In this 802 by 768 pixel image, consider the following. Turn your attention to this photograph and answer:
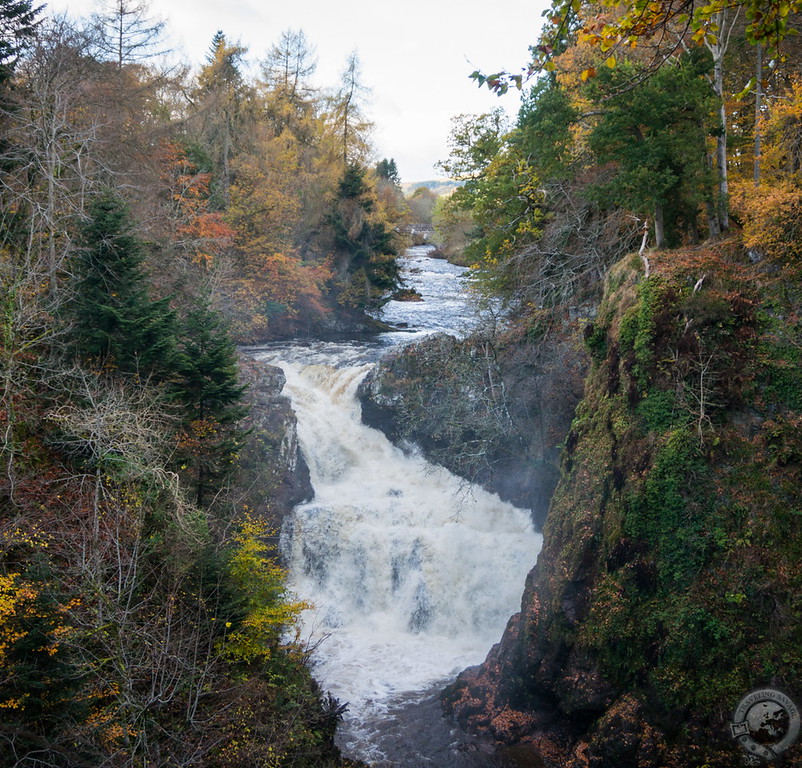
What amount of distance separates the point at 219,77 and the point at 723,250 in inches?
1089

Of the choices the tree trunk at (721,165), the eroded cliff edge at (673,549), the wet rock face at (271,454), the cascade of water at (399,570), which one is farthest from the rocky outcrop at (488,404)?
the tree trunk at (721,165)

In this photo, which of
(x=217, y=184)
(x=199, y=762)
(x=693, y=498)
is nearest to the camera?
(x=199, y=762)

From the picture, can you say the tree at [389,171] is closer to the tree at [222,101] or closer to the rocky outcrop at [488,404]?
the tree at [222,101]

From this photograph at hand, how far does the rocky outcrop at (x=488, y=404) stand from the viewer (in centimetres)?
1570

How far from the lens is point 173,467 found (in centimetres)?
1191

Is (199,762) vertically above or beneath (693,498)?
beneath

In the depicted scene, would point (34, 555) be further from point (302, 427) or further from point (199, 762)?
point (302, 427)

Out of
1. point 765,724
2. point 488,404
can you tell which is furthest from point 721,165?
point 765,724

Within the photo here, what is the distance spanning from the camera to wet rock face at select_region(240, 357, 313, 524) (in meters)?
16.0

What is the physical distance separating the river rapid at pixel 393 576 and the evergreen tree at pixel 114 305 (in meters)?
6.94

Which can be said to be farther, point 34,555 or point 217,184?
point 217,184

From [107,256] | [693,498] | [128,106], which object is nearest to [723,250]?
[693,498]

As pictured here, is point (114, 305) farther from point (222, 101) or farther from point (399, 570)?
point (222, 101)

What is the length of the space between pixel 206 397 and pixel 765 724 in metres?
12.0
